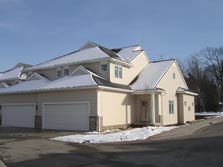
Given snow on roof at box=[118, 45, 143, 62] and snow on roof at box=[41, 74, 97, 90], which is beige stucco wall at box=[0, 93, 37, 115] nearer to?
snow on roof at box=[41, 74, 97, 90]

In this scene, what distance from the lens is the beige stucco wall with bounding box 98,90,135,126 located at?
24064mm

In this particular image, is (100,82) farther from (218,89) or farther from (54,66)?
(218,89)

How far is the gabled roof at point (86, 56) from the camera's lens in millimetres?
27797

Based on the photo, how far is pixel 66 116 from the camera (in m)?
25.1

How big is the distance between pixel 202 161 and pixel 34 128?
1890cm

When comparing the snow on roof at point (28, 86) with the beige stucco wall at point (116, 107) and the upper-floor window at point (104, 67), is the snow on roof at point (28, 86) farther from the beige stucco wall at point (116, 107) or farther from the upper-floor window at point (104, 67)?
the beige stucco wall at point (116, 107)

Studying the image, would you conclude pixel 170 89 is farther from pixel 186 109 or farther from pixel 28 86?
pixel 28 86

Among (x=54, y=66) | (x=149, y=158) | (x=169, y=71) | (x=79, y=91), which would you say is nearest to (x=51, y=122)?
(x=79, y=91)

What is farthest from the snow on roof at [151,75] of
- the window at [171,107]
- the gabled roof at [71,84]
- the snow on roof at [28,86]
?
the snow on roof at [28,86]

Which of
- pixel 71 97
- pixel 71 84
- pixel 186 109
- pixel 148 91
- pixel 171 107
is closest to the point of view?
pixel 71 97

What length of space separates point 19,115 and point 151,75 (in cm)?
1262

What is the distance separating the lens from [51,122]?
26.1 meters

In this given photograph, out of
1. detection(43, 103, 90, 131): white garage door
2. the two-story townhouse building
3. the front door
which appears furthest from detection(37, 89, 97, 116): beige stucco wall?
the front door

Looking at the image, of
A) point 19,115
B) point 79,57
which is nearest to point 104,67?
point 79,57
